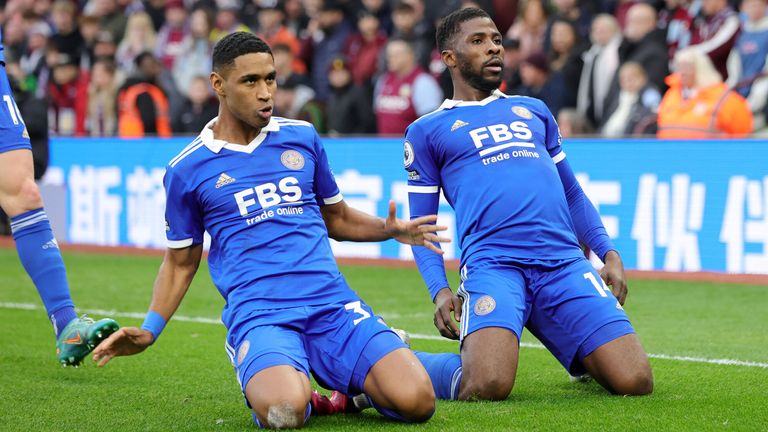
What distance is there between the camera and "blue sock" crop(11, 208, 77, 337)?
6.29 metres

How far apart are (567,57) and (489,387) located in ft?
27.2

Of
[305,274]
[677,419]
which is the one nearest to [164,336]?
[305,274]

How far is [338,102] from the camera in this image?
1504 centimetres

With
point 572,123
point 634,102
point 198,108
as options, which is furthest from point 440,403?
point 198,108

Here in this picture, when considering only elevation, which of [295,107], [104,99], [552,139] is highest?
[552,139]

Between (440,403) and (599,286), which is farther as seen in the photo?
(599,286)

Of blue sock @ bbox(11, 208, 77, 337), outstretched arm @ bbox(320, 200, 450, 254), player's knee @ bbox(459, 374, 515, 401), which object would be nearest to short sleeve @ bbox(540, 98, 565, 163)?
outstretched arm @ bbox(320, 200, 450, 254)

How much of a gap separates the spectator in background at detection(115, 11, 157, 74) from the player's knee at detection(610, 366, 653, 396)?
13.8 m

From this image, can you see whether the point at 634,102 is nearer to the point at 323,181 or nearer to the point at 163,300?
the point at 323,181

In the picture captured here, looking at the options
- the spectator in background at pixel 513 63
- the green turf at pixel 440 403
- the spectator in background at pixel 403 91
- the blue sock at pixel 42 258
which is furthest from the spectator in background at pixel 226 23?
the blue sock at pixel 42 258

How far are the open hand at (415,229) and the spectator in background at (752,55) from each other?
7.37 metres

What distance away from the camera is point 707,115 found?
11.6 meters

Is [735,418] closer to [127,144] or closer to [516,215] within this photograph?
[516,215]

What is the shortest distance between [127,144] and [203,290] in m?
4.03
